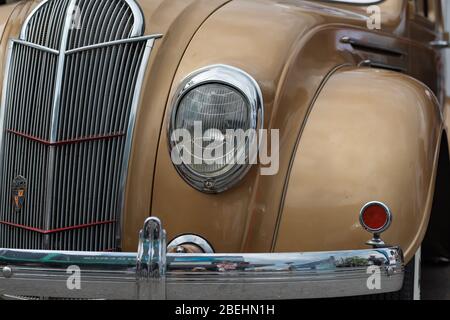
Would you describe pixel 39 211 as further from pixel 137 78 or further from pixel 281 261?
pixel 281 261

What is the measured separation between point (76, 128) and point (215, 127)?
52 centimetres

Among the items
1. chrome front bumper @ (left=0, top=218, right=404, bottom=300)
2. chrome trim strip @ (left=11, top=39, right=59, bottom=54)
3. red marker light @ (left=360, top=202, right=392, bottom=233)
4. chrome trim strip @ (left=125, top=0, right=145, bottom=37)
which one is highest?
chrome trim strip @ (left=125, top=0, right=145, bottom=37)

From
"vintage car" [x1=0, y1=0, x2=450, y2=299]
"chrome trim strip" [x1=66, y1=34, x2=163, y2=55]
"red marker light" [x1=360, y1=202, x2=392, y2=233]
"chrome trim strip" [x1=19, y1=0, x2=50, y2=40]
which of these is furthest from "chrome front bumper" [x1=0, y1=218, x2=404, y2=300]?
"chrome trim strip" [x1=19, y1=0, x2=50, y2=40]

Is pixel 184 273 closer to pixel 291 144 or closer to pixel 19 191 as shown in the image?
pixel 291 144

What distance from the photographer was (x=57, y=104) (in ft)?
8.34

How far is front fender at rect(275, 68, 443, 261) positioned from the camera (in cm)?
233

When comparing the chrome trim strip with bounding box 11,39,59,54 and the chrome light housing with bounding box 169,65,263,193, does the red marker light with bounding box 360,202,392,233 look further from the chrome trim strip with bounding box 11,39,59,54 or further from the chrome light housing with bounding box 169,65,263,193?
the chrome trim strip with bounding box 11,39,59,54

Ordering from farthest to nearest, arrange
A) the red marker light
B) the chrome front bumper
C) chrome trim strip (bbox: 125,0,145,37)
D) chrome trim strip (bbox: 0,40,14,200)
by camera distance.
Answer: chrome trim strip (bbox: 0,40,14,200), chrome trim strip (bbox: 125,0,145,37), the red marker light, the chrome front bumper

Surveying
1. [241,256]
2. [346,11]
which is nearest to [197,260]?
[241,256]

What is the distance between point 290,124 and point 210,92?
31 cm

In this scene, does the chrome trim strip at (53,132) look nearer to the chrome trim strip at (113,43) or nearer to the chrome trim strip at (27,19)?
the chrome trim strip at (113,43)

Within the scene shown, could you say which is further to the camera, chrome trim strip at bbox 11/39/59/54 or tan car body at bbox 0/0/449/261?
chrome trim strip at bbox 11/39/59/54

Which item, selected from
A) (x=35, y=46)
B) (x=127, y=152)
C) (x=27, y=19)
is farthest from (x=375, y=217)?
(x=27, y=19)

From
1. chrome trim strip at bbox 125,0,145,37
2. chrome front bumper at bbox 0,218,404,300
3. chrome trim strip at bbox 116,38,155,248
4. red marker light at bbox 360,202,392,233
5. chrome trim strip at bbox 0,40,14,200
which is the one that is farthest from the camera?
chrome trim strip at bbox 0,40,14,200
